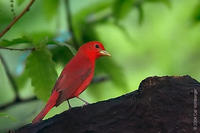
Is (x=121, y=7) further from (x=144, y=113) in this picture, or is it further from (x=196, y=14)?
(x=144, y=113)

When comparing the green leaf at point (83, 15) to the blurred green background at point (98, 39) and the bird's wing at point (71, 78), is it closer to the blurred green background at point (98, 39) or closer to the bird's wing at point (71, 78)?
the blurred green background at point (98, 39)

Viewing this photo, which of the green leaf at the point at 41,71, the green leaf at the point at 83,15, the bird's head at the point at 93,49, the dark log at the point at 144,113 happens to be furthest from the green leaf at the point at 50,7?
the dark log at the point at 144,113

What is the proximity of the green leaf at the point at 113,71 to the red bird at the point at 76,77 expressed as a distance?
7 cm

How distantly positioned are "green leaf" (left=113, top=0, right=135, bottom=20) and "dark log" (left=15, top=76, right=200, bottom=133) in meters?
0.94

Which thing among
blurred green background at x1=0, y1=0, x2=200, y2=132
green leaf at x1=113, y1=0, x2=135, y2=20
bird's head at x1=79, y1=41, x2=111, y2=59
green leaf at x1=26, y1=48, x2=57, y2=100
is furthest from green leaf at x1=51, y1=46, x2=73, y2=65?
green leaf at x1=26, y1=48, x2=57, y2=100

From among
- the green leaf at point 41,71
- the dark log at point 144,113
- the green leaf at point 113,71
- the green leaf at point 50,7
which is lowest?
the dark log at point 144,113

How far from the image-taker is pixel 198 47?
4988 mm

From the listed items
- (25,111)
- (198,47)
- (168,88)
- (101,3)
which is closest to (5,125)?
(25,111)

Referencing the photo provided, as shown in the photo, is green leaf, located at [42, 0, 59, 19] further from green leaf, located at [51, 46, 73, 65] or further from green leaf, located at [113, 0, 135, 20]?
green leaf, located at [113, 0, 135, 20]

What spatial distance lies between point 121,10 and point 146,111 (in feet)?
3.58

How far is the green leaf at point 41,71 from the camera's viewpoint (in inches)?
94.9

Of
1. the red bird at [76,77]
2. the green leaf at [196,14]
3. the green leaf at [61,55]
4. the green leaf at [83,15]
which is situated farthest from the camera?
the green leaf at [196,14]

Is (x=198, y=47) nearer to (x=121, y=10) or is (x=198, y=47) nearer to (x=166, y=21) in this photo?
(x=166, y=21)

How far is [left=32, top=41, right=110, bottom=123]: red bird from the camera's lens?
257 centimetres
